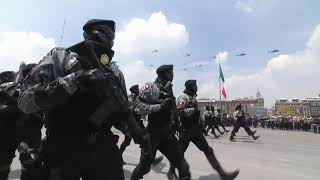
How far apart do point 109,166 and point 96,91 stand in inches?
26.8

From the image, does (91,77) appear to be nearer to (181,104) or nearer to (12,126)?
(12,126)

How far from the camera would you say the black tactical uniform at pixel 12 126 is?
584cm

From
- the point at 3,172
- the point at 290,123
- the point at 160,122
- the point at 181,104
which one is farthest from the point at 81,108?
the point at 290,123

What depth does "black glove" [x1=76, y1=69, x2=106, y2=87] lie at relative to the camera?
10.2ft

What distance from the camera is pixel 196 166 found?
33.7 feet

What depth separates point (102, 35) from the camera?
364cm

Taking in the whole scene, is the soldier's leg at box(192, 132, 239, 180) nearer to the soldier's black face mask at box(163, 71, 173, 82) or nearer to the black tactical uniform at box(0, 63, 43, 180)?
the soldier's black face mask at box(163, 71, 173, 82)

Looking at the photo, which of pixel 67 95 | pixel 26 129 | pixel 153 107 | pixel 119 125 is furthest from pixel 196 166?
pixel 67 95

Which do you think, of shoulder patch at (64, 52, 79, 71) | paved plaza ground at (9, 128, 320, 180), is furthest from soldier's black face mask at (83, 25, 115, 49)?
paved plaza ground at (9, 128, 320, 180)

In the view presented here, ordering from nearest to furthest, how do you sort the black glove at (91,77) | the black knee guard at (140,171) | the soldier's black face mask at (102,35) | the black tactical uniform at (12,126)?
the black glove at (91,77), the soldier's black face mask at (102,35), the black tactical uniform at (12,126), the black knee guard at (140,171)

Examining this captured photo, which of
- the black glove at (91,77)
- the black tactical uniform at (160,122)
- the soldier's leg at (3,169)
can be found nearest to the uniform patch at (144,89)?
the black tactical uniform at (160,122)

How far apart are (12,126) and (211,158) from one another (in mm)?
3504

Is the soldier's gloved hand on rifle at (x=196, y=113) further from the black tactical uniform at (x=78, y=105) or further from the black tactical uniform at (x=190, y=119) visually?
the black tactical uniform at (x=78, y=105)

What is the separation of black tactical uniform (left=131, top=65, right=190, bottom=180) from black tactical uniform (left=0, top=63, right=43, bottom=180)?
154 cm
